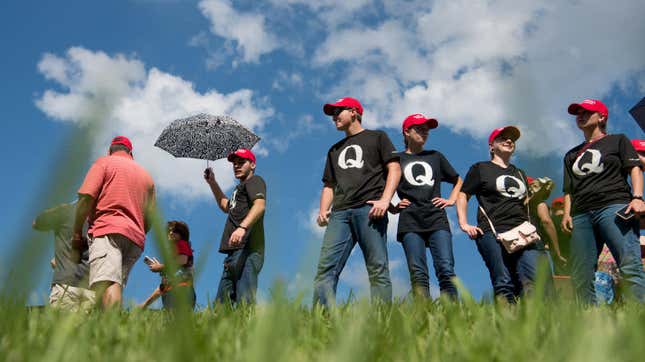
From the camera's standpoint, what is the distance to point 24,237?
0.46 meters

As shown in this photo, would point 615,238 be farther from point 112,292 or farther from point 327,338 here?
point 112,292

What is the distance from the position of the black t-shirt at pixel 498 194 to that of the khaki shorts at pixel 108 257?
9.69 feet

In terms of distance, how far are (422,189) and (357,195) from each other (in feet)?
3.37

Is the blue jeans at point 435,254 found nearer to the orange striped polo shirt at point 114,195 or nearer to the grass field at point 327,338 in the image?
the orange striped polo shirt at point 114,195

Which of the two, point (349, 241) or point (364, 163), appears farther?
point (364, 163)

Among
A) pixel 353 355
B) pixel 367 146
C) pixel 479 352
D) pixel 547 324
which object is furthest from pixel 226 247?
pixel 353 355

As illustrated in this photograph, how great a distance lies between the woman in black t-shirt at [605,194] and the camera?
14.7 feet

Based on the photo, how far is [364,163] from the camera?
4949mm

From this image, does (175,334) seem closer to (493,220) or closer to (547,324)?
(547,324)

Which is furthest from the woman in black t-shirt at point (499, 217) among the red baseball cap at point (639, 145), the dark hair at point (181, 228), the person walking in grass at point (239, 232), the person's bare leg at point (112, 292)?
the dark hair at point (181, 228)

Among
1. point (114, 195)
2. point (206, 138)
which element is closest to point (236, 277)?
point (114, 195)

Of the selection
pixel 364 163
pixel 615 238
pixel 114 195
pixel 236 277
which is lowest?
pixel 615 238

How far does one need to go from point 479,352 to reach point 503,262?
13.8 ft

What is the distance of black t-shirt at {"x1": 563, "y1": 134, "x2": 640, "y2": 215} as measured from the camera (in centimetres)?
466
